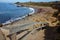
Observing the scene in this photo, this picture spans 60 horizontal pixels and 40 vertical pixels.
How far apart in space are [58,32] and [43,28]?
148 centimetres

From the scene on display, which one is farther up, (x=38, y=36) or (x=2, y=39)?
(x=2, y=39)

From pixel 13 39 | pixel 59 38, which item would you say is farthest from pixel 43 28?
pixel 13 39

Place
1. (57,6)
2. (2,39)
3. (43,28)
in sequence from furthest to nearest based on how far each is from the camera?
(43,28) < (57,6) < (2,39)

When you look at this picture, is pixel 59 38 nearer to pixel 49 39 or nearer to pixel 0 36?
pixel 49 39

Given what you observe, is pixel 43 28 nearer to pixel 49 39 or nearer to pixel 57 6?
pixel 57 6

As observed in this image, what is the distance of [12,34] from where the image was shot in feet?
17.5

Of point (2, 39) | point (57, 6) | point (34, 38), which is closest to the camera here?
point (2, 39)

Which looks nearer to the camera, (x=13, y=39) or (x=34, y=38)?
(x=13, y=39)

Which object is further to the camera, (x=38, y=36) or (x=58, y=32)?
(x=58, y=32)

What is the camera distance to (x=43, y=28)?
12961 mm

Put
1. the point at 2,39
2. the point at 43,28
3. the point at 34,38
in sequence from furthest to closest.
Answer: the point at 43,28
the point at 34,38
the point at 2,39

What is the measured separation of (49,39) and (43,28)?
3140 millimetres

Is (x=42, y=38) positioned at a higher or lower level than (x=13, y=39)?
lower

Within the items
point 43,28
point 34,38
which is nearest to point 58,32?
point 43,28
